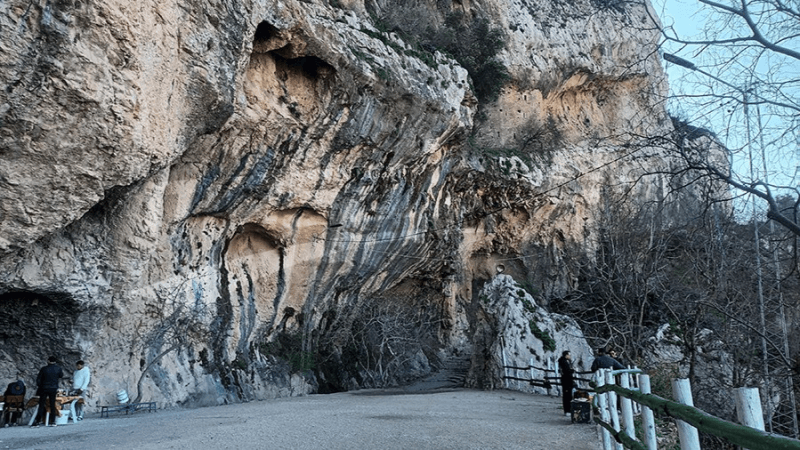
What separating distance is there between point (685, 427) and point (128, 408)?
11.8 m

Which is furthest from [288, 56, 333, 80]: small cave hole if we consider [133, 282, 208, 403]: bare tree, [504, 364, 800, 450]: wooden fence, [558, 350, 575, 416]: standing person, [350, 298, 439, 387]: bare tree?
[504, 364, 800, 450]: wooden fence

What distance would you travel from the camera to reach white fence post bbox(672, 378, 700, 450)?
2.50 metres

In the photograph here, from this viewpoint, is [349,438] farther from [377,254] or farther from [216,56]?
[377,254]

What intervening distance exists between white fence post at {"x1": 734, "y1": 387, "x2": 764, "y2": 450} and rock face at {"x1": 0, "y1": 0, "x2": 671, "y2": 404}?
3.82 meters

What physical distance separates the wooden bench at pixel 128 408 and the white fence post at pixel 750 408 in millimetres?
11711

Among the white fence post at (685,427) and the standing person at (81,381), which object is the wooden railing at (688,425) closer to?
the white fence post at (685,427)

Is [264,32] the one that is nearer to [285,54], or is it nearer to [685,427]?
[285,54]

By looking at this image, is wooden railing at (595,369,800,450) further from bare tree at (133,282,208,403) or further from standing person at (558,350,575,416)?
bare tree at (133,282,208,403)

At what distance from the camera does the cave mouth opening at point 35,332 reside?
36.7 ft

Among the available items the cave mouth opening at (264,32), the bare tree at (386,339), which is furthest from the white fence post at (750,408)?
the bare tree at (386,339)

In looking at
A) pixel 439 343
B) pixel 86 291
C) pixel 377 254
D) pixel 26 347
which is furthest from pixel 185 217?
pixel 439 343

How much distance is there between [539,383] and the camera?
15.7 metres

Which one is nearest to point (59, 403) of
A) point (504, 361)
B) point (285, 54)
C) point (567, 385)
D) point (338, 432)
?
point (338, 432)

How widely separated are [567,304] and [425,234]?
8325 millimetres
